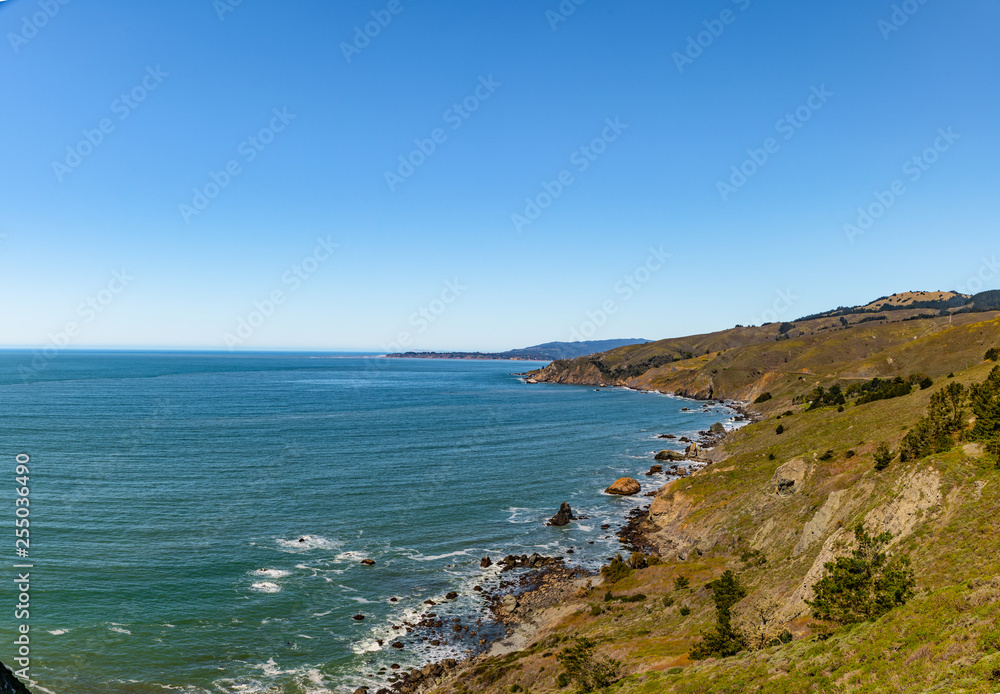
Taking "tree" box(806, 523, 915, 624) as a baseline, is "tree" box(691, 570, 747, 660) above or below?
below

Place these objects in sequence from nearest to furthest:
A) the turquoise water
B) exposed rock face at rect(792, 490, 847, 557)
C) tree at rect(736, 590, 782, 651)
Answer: tree at rect(736, 590, 782, 651) < the turquoise water < exposed rock face at rect(792, 490, 847, 557)

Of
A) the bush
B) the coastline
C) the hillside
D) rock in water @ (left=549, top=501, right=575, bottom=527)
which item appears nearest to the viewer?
the hillside

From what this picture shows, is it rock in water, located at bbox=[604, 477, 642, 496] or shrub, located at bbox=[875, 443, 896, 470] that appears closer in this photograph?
shrub, located at bbox=[875, 443, 896, 470]

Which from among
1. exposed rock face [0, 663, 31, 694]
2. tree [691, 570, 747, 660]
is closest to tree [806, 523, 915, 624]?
tree [691, 570, 747, 660]

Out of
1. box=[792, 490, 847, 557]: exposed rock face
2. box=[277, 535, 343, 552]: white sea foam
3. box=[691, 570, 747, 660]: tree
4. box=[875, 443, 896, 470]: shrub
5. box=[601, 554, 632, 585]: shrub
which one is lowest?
box=[601, 554, 632, 585]: shrub

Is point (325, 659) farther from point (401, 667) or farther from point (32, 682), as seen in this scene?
point (32, 682)

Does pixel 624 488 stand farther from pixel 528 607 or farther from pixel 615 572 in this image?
pixel 528 607

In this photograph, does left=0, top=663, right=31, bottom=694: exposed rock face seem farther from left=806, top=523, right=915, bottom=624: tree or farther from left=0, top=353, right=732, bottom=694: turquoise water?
left=806, top=523, right=915, bottom=624: tree

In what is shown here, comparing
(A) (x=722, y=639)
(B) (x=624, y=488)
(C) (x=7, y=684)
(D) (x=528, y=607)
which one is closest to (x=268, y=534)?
(D) (x=528, y=607)
